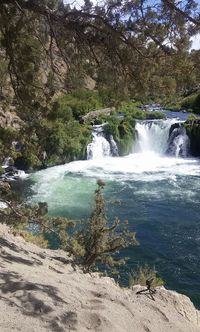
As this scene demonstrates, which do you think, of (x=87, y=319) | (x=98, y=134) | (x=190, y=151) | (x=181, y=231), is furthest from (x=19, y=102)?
(x=190, y=151)

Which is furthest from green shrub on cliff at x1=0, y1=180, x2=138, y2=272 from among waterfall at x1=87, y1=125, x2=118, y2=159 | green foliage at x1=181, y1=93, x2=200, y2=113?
green foliage at x1=181, y1=93, x2=200, y2=113

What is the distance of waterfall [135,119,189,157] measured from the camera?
28.6 meters

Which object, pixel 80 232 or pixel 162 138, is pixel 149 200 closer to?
pixel 80 232

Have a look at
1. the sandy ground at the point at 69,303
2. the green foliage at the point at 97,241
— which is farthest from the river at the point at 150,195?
the sandy ground at the point at 69,303

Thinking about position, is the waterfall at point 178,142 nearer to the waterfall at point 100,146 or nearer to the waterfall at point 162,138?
the waterfall at point 162,138

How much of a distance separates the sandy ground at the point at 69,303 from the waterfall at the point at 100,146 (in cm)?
1821

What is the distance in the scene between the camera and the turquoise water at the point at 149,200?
1227cm

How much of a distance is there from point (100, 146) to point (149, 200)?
378 inches

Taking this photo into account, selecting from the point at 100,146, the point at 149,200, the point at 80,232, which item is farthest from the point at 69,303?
the point at 100,146

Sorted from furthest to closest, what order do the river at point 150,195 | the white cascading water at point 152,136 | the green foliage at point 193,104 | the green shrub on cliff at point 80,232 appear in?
the green foliage at point 193,104, the white cascading water at point 152,136, the river at point 150,195, the green shrub on cliff at point 80,232

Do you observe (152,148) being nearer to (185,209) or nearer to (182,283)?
(185,209)

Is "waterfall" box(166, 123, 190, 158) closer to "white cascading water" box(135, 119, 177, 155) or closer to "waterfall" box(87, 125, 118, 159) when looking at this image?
"white cascading water" box(135, 119, 177, 155)

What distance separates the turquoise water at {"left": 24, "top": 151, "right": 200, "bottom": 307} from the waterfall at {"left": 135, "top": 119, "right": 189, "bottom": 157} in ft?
Result: 2.72

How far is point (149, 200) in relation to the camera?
1812 centimetres
